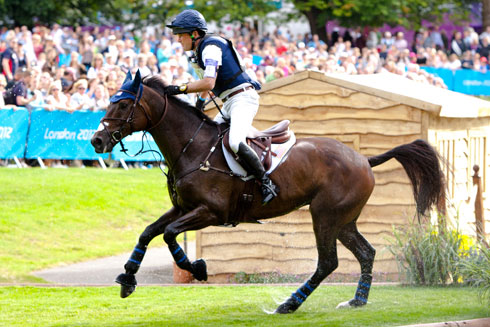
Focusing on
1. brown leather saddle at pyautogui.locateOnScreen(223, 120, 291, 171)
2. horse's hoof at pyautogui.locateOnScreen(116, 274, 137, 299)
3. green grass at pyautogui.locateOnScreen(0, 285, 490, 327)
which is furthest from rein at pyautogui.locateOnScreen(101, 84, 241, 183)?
green grass at pyautogui.locateOnScreen(0, 285, 490, 327)

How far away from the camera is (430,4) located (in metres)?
33.7

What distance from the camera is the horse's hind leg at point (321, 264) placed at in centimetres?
929

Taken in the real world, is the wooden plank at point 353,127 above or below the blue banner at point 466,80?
above

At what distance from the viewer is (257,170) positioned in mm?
8781

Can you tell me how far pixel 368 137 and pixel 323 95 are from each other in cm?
85

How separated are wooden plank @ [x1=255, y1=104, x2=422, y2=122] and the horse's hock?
0.01m

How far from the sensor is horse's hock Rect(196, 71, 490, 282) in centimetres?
1210

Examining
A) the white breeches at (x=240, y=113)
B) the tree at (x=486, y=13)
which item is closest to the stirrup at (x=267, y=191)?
the white breeches at (x=240, y=113)

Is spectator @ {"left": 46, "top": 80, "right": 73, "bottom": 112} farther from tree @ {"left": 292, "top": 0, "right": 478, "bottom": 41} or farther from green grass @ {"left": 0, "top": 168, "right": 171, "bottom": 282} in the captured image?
Result: tree @ {"left": 292, "top": 0, "right": 478, "bottom": 41}

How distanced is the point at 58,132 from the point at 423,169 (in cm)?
957

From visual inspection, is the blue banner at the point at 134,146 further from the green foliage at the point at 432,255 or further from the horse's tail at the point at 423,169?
the horse's tail at the point at 423,169

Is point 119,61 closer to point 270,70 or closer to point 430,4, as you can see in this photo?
point 270,70

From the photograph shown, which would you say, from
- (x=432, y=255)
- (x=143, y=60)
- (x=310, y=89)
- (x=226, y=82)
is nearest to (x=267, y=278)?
(x=310, y=89)

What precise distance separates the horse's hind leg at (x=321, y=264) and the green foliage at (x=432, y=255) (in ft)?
5.84
